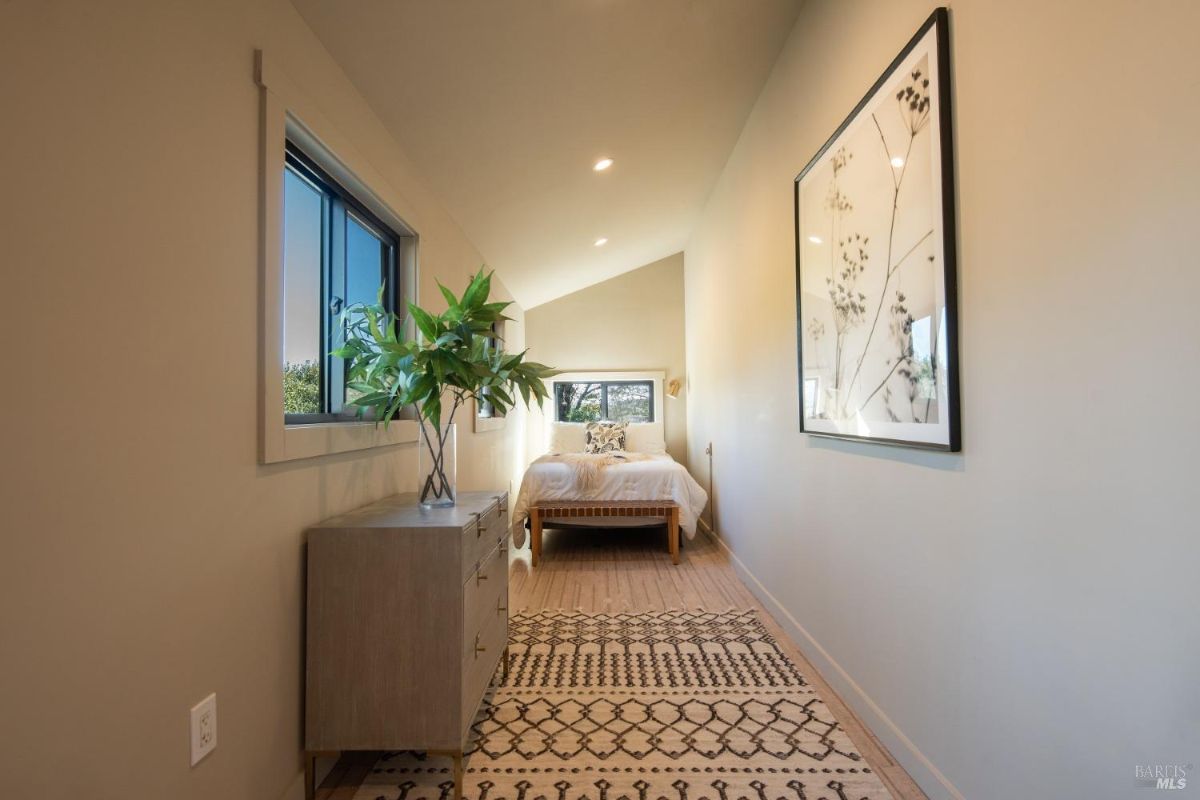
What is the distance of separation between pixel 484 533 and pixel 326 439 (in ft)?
1.99

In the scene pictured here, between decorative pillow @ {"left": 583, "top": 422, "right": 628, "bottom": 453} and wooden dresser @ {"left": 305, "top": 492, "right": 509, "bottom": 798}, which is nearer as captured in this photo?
wooden dresser @ {"left": 305, "top": 492, "right": 509, "bottom": 798}

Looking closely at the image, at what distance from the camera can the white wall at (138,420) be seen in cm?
82

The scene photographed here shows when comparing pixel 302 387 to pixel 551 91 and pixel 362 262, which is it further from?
pixel 551 91

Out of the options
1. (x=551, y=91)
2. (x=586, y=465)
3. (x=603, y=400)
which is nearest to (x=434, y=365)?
(x=551, y=91)

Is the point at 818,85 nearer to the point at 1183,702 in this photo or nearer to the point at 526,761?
the point at 1183,702

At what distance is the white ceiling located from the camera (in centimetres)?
188

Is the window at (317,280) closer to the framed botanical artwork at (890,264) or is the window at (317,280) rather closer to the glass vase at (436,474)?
the glass vase at (436,474)

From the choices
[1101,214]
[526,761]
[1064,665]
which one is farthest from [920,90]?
[526,761]

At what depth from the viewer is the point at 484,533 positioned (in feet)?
6.24

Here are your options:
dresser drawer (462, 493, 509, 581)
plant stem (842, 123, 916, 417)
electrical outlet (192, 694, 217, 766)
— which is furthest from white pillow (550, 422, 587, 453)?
electrical outlet (192, 694, 217, 766)

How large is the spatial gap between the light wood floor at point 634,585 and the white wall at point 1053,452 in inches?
11.7

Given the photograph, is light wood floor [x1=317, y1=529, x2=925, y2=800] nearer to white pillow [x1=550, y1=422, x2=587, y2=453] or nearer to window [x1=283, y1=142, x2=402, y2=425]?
white pillow [x1=550, y1=422, x2=587, y2=453]

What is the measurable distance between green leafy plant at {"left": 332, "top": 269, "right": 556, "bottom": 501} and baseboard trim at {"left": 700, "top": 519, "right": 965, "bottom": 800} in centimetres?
159

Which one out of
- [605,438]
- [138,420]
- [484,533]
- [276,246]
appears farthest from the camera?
[605,438]
